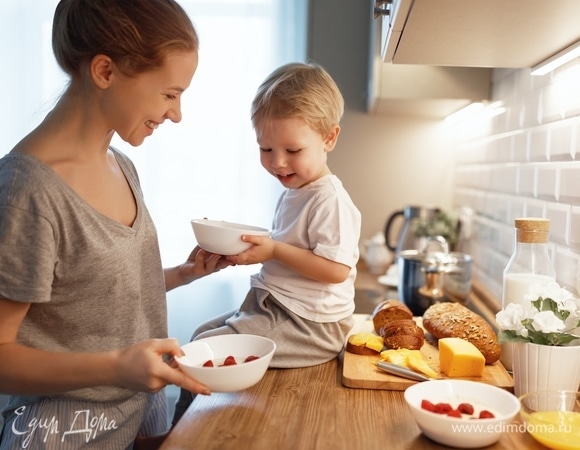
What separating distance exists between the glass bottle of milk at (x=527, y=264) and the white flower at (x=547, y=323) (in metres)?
0.17

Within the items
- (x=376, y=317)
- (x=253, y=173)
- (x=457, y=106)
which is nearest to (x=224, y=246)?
(x=376, y=317)

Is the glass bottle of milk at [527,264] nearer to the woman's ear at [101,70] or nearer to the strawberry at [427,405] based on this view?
the strawberry at [427,405]

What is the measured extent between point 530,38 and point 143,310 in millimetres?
903

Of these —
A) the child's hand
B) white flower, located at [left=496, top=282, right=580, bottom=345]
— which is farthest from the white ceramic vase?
the child's hand

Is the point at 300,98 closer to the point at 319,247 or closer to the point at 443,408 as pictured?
the point at 319,247

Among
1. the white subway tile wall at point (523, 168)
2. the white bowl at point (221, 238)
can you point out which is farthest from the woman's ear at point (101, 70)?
the white subway tile wall at point (523, 168)

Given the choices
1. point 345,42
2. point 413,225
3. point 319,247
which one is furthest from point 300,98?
point 345,42

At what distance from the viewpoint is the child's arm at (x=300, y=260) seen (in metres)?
1.19

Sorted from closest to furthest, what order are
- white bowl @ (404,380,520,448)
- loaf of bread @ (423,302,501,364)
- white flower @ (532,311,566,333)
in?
1. white bowl @ (404,380,520,448)
2. white flower @ (532,311,566,333)
3. loaf of bread @ (423,302,501,364)

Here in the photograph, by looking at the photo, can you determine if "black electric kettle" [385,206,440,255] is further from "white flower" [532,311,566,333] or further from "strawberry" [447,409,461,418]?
"strawberry" [447,409,461,418]

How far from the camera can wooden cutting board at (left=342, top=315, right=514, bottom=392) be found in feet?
3.54

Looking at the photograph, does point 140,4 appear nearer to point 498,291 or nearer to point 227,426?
point 227,426

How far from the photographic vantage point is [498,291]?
73.8 inches

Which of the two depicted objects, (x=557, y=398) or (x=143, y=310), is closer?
(x=557, y=398)
